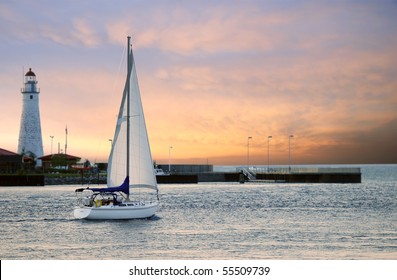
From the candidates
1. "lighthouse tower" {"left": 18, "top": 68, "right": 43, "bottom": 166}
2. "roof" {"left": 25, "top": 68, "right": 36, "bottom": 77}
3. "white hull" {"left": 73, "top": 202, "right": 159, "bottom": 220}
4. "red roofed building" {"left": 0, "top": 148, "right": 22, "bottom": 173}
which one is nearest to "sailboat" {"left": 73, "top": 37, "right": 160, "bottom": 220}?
"white hull" {"left": 73, "top": 202, "right": 159, "bottom": 220}

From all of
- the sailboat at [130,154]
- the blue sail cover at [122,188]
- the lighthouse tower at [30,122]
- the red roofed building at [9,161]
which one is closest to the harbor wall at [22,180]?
the red roofed building at [9,161]

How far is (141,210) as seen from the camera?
98.2ft

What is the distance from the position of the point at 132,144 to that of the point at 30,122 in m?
43.9

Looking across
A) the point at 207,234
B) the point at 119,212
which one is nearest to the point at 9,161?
the point at 119,212

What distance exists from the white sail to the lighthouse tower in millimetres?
43434

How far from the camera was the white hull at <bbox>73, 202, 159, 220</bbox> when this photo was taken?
2952cm

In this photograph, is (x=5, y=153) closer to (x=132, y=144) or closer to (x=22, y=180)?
(x=22, y=180)

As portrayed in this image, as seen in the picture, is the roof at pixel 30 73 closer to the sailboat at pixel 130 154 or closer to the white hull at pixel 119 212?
the sailboat at pixel 130 154

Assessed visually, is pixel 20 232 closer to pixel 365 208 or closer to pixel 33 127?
pixel 365 208

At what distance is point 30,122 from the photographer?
7188 cm

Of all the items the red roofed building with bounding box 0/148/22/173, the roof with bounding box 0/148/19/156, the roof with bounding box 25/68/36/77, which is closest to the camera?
the red roofed building with bounding box 0/148/22/173

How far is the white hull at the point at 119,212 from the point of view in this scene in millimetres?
29516

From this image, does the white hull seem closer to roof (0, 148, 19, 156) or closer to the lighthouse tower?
the lighthouse tower
